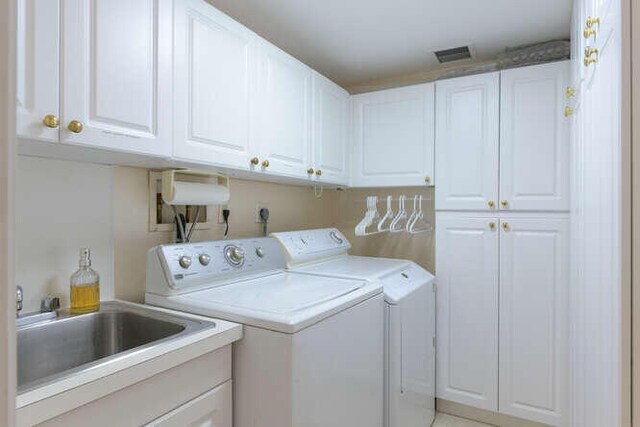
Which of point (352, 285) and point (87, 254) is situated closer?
point (87, 254)

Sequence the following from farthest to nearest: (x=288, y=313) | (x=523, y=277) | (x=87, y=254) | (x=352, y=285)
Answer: (x=523, y=277) < (x=352, y=285) < (x=87, y=254) < (x=288, y=313)

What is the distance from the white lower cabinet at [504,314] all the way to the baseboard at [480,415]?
0.23 feet

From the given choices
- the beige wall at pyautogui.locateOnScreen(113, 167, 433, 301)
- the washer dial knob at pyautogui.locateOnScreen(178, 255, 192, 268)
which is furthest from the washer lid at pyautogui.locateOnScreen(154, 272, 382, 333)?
the beige wall at pyautogui.locateOnScreen(113, 167, 433, 301)

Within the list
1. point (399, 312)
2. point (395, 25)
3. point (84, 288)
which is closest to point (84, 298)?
point (84, 288)

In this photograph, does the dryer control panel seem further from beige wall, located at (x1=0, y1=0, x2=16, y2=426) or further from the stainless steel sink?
beige wall, located at (x1=0, y1=0, x2=16, y2=426)

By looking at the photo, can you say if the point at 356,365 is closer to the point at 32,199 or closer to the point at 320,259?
the point at 320,259

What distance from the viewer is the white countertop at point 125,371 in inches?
29.7

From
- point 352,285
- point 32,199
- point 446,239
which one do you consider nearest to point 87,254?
point 32,199

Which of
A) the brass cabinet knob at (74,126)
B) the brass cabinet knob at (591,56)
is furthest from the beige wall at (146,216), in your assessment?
the brass cabinet knob at (591,56)

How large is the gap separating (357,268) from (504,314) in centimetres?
93

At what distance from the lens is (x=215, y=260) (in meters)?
1.64

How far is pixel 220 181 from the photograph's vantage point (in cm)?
202

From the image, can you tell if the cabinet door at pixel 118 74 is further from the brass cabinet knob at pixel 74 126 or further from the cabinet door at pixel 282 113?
the cabinet door at pixel 282 113

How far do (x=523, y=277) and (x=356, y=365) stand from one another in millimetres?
1271
